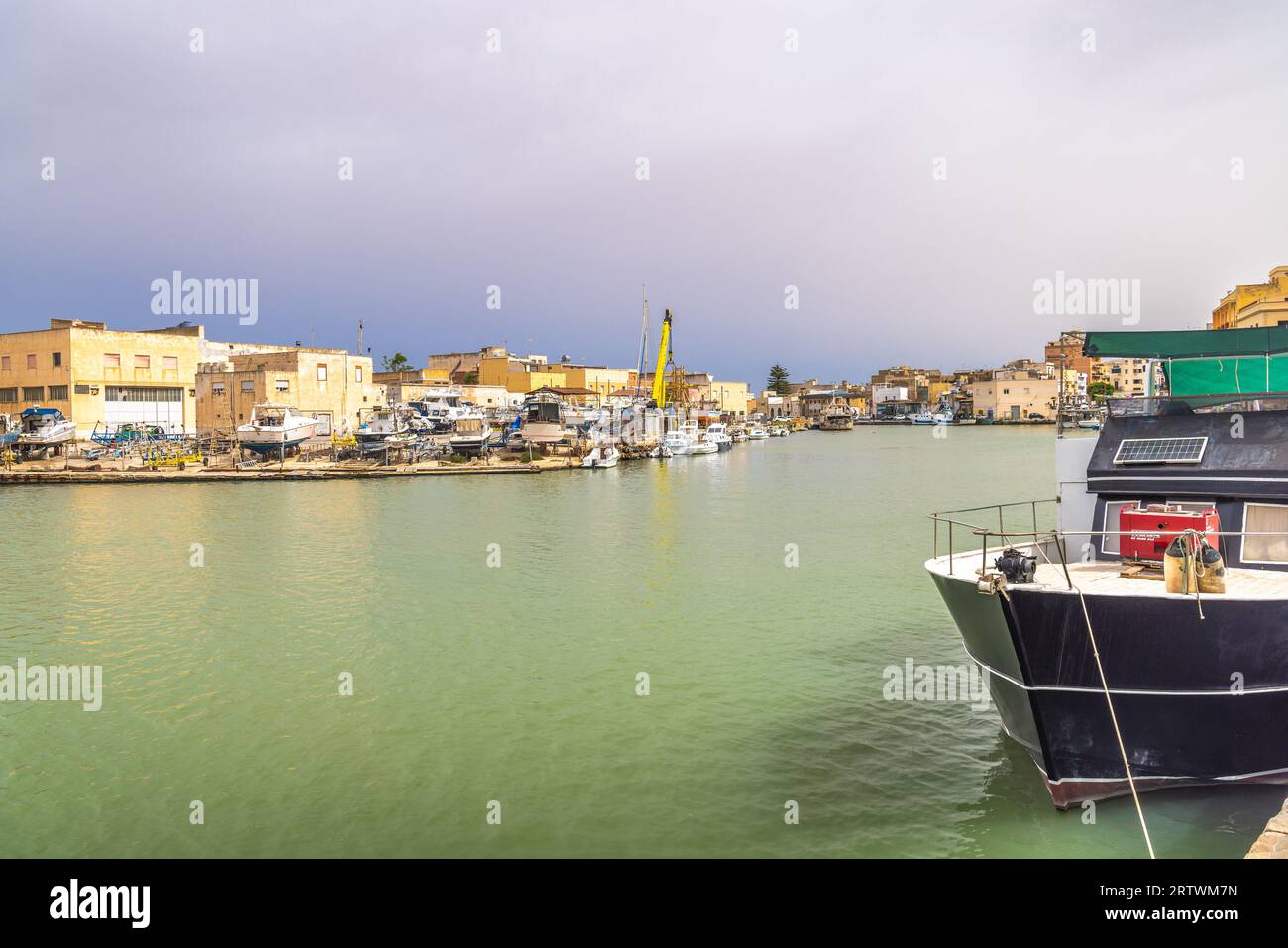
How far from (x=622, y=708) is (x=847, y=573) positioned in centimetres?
1110

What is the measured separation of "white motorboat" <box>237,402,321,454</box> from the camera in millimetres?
59750

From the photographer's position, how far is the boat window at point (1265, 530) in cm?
973

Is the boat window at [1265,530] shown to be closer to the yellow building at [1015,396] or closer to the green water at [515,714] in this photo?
the green water at [515,714]

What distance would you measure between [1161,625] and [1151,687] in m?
0.68

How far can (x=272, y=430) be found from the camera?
59.7m

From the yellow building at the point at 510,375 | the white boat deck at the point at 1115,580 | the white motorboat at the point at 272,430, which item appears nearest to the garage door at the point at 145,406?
the white motorboat at the point at 272,430

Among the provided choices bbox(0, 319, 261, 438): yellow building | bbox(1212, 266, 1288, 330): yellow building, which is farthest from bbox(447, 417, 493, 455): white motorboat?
bbox(1212, 266, 1288, 330): yellow building

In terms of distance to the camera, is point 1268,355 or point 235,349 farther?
point 235,349

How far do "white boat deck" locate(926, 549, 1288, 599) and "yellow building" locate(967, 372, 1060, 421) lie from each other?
184 meters

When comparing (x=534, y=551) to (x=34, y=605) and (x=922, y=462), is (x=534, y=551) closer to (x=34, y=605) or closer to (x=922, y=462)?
(x=34, y=605)

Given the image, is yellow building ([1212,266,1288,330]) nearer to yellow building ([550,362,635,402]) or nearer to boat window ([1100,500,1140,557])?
boat window ([1100,500,1140,557])

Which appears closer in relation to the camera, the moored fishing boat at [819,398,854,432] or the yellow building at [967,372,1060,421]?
the yellow building at [967,372,1060,421]
